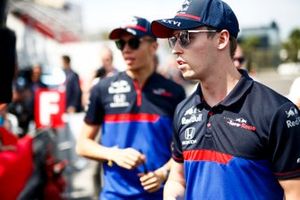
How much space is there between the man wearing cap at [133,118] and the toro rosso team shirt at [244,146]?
1.17 m

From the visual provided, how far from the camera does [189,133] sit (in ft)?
8.51

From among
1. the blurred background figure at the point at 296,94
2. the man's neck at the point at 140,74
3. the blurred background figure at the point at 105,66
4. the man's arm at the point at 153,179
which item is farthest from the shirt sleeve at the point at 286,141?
the blurred background figure at the point at 105,66

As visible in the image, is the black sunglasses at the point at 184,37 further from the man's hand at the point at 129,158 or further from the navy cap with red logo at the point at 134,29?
the navy cap with red logo at the point at 134,29

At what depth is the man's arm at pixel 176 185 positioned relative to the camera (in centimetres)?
276

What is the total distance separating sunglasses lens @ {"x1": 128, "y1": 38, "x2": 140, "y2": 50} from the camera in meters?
4.04

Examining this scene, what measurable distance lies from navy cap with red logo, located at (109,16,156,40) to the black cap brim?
1.28 metres

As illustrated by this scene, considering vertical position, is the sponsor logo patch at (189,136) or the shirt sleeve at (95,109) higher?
the sponsor logo patch at (189,136)

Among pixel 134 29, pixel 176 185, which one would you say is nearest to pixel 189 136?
pixel 176 185

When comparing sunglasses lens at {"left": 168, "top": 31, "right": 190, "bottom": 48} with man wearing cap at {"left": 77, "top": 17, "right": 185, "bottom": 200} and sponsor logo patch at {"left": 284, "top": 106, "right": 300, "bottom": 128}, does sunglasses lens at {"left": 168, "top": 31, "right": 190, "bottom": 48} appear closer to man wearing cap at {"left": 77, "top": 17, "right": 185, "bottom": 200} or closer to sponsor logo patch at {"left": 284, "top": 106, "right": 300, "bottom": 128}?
sponsor logo patch at {"left": 284, "top": 106, "right": 300, "bottom": 128}

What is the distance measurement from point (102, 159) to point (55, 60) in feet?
91.8

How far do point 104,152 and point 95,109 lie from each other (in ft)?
1.26

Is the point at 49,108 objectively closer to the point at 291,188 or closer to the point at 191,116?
the point at 191,116

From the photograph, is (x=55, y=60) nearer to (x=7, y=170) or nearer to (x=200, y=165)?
(x=7, y=170)

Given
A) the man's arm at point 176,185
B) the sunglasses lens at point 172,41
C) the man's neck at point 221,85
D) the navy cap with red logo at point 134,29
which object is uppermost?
the sunglasses lens at point 172,41
